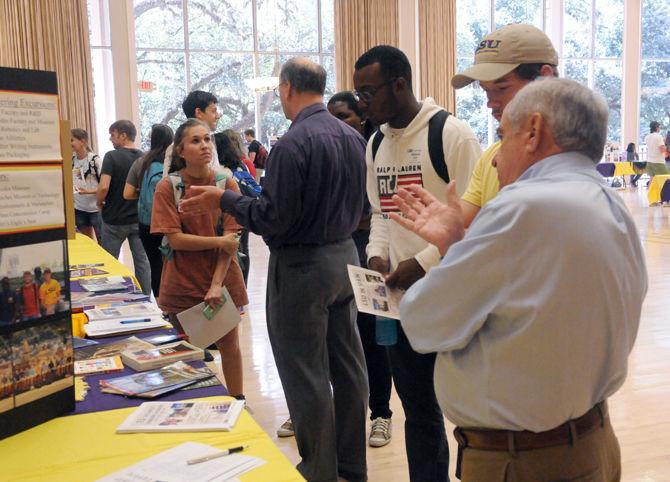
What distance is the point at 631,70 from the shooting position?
17.8 m

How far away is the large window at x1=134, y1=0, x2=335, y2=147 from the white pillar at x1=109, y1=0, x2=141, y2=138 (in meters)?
0.42

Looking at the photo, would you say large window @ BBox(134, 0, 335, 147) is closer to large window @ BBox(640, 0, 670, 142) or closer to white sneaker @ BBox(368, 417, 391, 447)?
large window @ BBox(640, 0, 670, 142)

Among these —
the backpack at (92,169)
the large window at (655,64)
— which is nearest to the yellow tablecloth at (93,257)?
the backpack at (92,169)

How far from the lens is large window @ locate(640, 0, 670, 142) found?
18.0 m

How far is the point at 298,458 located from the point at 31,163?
1.96 metres

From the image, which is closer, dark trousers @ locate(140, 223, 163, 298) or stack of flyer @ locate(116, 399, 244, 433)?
stack of flyer @ locate(116, 399, 244, 433)

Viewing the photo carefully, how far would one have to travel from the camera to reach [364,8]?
14406 mm

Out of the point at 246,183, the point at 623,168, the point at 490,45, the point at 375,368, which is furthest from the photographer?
the point at 623,168

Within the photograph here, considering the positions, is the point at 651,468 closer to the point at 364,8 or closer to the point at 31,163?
the point at 31,163

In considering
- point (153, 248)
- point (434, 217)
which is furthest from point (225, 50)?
point (434, 217)

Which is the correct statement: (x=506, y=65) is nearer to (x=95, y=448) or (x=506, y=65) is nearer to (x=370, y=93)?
(x=370, y=93)

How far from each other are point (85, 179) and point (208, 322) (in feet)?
12.7

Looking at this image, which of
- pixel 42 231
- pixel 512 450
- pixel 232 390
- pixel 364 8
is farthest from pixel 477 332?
pixel 364 8

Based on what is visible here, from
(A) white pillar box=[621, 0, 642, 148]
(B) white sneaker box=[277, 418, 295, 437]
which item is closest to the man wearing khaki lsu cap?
(B) white sneaker box=[277, 418, 295, 437]
